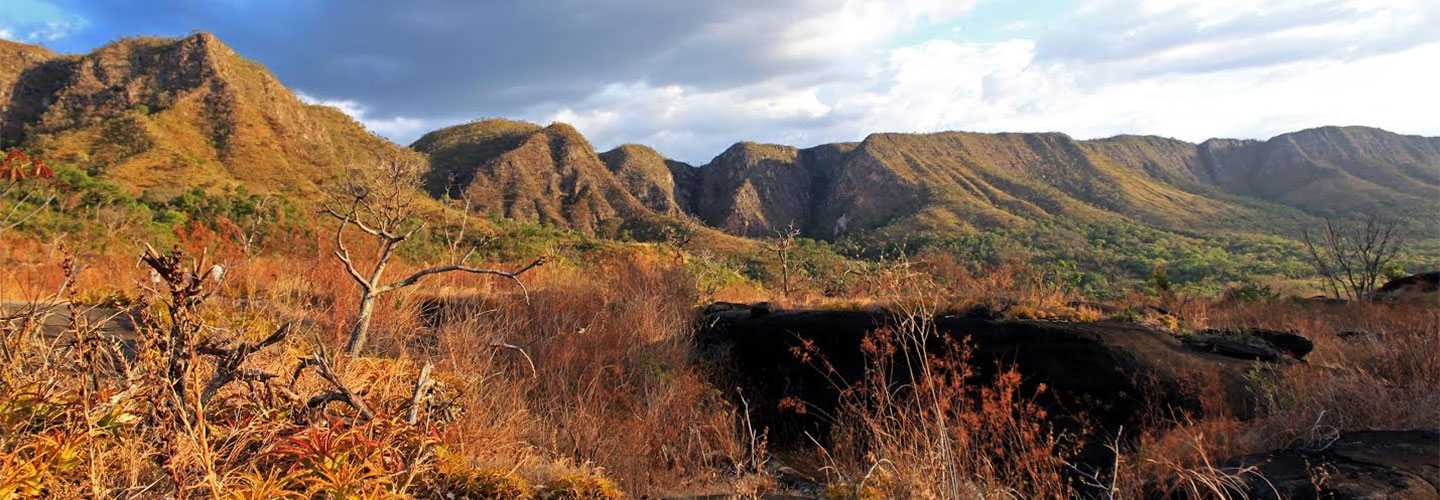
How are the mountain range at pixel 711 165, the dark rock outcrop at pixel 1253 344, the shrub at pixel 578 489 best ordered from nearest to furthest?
the shrub at pixel 578 489, the dark rock outcrop at pixel 1253 344, the mountain range at pixel 711 165

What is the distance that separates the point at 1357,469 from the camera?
439 cm

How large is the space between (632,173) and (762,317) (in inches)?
3115

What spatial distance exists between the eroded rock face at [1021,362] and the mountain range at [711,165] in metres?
11.5

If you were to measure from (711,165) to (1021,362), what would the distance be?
106206mm

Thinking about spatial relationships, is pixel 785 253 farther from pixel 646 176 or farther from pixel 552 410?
pixel 646 176

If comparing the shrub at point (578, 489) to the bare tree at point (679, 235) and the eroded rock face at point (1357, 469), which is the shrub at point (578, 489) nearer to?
the eroded rock face at point (1357, 469)

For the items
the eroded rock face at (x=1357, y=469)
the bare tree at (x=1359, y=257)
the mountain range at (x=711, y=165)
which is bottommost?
the bare tree at (x=1359, y=257)

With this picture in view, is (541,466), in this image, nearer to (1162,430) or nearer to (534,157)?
(1162,430)

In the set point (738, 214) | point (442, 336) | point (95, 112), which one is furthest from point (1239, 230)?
point (95, 112)

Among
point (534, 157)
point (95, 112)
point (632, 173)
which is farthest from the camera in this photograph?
point (632, 173)

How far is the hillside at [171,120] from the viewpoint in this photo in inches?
1321

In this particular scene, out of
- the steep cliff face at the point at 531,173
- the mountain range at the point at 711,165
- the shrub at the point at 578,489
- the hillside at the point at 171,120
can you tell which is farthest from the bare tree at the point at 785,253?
the steep cliff face at the point at 531,173

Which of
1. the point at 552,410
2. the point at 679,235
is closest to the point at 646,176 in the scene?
the point at 679,235

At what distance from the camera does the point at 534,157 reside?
65.5 meters
